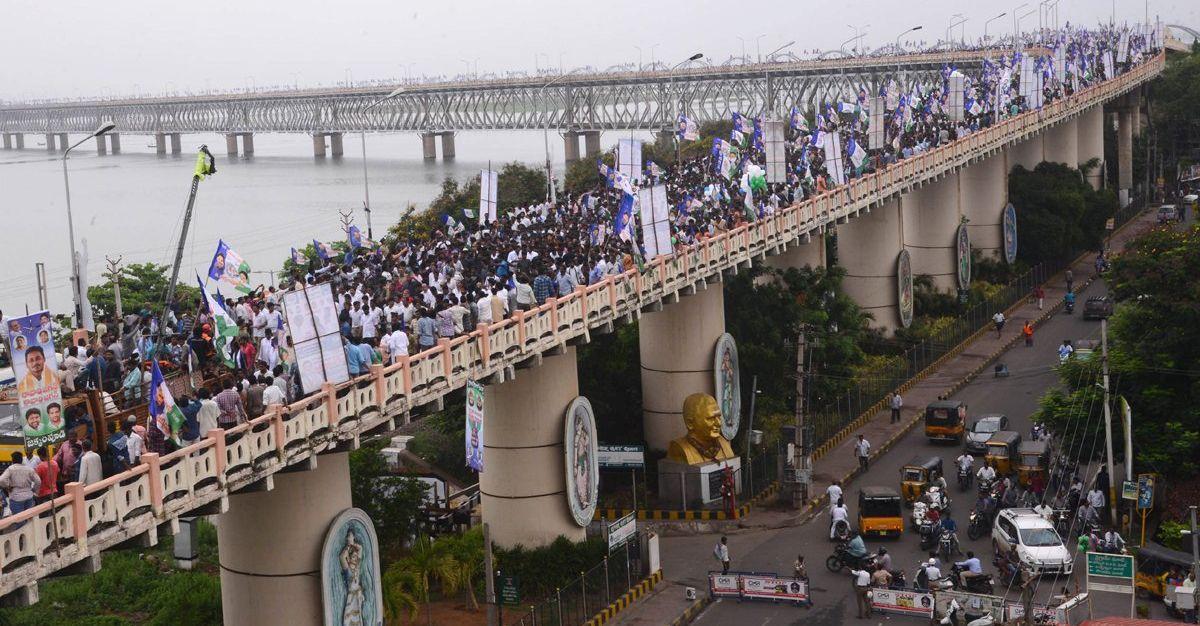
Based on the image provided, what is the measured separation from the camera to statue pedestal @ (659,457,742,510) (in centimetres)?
3928

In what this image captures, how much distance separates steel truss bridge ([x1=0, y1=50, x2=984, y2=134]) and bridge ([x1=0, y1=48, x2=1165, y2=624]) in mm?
63566

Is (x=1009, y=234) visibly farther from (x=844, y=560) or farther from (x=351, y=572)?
(x=351, y=572)

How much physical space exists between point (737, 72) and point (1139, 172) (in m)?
35.9

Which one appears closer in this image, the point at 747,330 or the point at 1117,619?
the point at 1117,619

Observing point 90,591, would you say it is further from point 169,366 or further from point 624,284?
point 624,284

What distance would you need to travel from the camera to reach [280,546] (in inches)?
955

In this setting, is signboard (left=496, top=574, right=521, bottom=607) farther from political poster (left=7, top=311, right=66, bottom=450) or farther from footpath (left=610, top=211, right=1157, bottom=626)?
political poster (left=7, top=311, right=66, bottom=450)

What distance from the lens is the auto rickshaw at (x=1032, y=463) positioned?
3812 centimetres

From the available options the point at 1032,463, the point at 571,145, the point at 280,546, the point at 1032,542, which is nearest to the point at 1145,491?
the point at 1032,542

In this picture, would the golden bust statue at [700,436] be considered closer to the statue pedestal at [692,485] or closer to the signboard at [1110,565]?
the statue pedestal at [692,485]

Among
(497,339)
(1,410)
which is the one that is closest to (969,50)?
(497,339)

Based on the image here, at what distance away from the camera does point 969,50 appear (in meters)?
126

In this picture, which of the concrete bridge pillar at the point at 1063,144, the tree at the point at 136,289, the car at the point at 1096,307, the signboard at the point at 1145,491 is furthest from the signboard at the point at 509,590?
the concrete bridge pillar at the point at 1063,144

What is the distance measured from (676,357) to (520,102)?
11011cm
